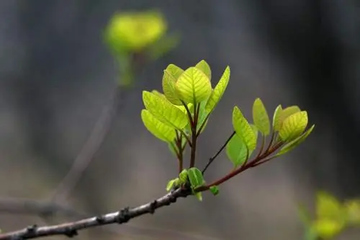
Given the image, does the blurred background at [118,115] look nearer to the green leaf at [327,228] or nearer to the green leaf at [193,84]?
the green leaf at [327,228]

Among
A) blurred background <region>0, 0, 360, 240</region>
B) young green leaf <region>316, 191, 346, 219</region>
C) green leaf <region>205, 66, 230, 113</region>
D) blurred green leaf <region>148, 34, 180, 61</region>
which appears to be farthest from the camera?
blurred background <region>0, 0, 360, 240</region>

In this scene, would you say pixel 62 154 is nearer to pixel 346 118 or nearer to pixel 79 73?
pixel 79 73

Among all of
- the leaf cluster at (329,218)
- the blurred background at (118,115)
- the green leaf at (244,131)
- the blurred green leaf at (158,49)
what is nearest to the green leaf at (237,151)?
the green leaf at (244,131)

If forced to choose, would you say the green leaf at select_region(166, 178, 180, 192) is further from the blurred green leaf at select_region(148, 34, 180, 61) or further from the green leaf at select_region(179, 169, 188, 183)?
the blurred green leaf at select_region(148, 34, 180, 61)

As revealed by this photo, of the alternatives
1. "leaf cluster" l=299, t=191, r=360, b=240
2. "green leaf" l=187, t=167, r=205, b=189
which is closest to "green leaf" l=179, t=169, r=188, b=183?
"green leaf" l=187, t=167, r=205, b=189

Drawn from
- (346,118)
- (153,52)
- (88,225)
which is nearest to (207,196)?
(346,118)
